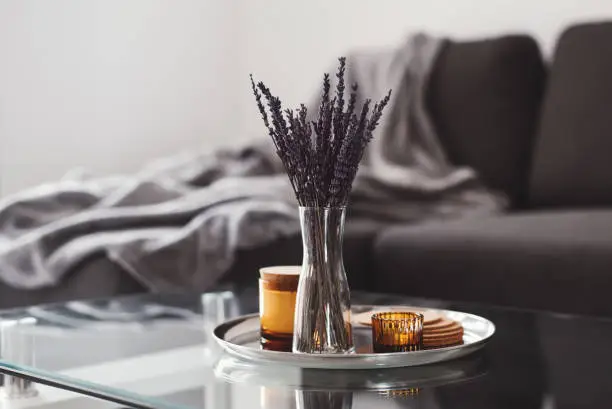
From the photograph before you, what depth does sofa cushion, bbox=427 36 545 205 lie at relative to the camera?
8.15ft

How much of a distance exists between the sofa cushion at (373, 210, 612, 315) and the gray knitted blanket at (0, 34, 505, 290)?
23cm

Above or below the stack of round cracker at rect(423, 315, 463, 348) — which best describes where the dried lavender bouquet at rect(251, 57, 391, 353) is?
above

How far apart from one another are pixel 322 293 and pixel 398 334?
3.4 inches

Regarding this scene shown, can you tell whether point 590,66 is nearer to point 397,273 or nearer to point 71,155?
point 397,273

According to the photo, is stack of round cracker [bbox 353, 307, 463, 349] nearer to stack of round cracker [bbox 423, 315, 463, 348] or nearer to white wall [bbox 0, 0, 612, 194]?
stack of round cracker [bbox 423, 315, 463, 348]

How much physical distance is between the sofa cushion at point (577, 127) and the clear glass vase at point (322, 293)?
1.46 meters

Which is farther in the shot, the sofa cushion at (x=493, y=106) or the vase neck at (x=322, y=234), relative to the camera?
the sofa cushion at (x=493, y=106)

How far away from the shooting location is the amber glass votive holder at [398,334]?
3.10ft

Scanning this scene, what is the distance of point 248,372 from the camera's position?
3.07ft

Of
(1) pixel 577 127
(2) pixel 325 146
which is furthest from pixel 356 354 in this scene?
(1) pixel 577 127

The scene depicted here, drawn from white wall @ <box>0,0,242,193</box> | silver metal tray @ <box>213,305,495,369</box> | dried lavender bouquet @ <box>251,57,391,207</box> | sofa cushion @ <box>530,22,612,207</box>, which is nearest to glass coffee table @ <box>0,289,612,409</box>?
silver metal tray @ <box>213,305,495,369</box>

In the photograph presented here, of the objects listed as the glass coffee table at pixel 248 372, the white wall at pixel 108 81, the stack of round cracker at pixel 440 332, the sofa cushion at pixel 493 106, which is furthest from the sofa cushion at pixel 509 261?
the white wall at pixel 108 81

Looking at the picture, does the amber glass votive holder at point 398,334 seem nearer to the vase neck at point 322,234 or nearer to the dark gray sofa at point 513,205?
the vase neck at point 322,234

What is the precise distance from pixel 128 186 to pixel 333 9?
142 centimetres
